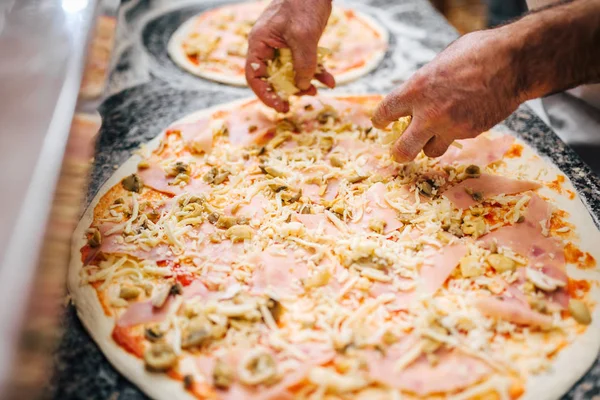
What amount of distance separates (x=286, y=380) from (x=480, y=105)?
1.20 metres

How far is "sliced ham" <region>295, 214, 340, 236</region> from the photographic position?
209 cm

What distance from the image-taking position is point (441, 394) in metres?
1.58

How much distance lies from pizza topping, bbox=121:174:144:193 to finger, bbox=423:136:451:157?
124 cm

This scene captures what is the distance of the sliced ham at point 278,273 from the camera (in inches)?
73.3

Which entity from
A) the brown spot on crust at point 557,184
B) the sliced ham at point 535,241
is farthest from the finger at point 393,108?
the brown spot on crust at point 557,184

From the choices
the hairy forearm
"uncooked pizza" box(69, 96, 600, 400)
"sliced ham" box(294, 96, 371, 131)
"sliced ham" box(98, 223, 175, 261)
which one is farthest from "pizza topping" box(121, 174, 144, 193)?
the hairy forearm

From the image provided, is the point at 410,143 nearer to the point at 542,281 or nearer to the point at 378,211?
the point at 378,211

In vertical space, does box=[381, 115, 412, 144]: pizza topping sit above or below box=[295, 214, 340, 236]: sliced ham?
above

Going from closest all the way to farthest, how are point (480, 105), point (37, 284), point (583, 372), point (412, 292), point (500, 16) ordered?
1. point (37, 284)
2. point (583, 372)
3. point (412, 292)
4. point (480, 105)
5. point (500, 16)

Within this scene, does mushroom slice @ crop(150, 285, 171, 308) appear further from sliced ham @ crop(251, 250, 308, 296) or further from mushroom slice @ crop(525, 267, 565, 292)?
mushroom slice @ crop(525, 267, 565, 292)

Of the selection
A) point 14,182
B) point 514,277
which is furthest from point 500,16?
point 14,182

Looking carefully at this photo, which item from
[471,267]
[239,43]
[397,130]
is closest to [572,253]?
[471,267]

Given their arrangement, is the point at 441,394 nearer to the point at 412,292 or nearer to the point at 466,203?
the point at 412,292

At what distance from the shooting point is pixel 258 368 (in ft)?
5.31
